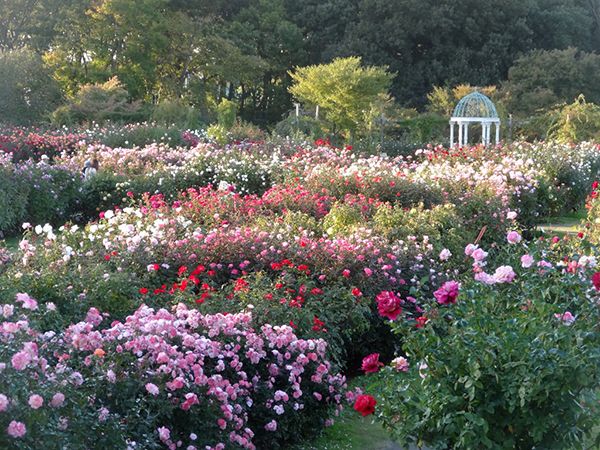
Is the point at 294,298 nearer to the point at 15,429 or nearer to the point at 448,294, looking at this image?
the point at 448,294

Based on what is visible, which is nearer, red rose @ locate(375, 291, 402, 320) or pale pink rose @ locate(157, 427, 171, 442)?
red rose @ locate(375, 291, 402, 320)

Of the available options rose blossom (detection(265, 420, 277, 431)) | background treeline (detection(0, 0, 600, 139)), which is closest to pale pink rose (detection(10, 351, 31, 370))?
rose blossom (detection(265, 420, 277, 431))

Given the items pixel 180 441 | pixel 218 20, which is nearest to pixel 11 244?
pixel 180 441

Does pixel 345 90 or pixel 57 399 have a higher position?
pixel 57 399

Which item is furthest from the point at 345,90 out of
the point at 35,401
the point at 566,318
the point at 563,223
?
the point at 35,401

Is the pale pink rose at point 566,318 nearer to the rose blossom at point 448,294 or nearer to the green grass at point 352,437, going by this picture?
the rose blossom at point 448,294

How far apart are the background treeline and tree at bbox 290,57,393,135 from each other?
58.9 inches

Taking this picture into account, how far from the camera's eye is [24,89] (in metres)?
29.1

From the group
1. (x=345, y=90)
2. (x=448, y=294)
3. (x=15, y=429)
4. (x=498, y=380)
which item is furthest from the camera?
(x=345, y=90)

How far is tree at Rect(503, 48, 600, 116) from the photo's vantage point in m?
34.0

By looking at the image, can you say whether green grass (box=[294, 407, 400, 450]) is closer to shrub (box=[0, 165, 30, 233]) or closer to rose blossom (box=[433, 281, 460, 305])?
rose blossom (box=[433, 281, 460, 305])

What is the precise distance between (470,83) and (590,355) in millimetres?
34825

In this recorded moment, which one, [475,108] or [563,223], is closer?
[563,223]

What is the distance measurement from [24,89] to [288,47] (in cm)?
1265
